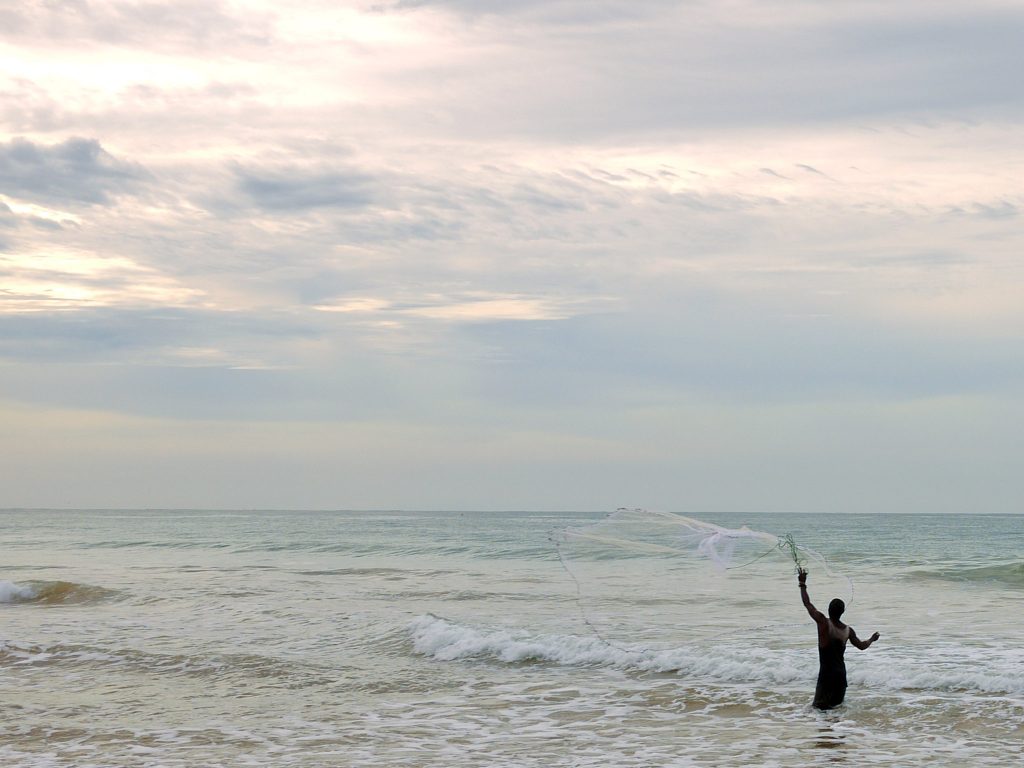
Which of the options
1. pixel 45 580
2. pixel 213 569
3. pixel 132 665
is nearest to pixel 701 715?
pixel 132 665

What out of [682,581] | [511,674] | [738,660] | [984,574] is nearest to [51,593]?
[682,581]

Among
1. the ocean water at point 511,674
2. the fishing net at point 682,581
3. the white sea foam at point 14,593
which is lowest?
the white sea foam at point 14,593

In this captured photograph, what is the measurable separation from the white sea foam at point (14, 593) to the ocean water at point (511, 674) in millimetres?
68

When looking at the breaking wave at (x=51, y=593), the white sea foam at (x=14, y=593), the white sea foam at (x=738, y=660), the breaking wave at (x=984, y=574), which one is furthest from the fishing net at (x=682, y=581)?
the white sea foam at (x=14, y=593)

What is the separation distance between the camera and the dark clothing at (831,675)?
464 inches

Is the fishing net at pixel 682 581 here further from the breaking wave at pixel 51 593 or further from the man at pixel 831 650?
the breaking wave at pixel 51 593

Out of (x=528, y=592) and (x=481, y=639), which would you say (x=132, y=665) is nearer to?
(x=481, y=639)

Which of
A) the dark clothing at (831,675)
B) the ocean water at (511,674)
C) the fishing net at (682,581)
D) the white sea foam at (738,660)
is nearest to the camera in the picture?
the ocean water at (511,674)

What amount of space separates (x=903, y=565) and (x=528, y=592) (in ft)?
50.6

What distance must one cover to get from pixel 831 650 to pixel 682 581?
13.5 metres

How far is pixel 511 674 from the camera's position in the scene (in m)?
15.1

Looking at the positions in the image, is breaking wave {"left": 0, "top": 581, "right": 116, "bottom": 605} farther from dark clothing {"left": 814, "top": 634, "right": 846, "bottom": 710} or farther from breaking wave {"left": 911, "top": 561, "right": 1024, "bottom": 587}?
breaking wave {"left": 911, "top": 561, "right": 1024, "bottom": 587}

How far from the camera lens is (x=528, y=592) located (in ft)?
84.7

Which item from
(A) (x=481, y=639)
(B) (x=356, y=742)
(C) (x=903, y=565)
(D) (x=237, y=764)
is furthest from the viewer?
(C) (x=903, y=565)
